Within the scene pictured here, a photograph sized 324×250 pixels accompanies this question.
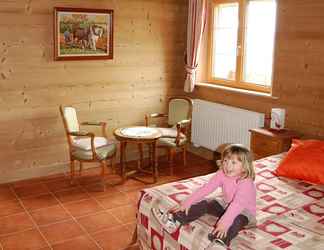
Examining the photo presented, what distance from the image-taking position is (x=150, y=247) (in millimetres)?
2996

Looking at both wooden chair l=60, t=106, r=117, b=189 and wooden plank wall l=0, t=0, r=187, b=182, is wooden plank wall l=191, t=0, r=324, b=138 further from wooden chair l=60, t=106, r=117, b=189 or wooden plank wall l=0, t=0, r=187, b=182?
wooden chair l=60, t=106, r=117, b=189

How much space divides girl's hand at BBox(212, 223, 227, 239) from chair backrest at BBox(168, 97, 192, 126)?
3.06 m

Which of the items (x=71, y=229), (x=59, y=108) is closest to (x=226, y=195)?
(x=71, y=229)

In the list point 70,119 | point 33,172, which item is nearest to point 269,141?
point 70,119

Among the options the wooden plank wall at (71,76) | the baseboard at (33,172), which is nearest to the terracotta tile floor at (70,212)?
the baseboard at (33,172)

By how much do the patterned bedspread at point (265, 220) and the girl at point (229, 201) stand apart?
53mm

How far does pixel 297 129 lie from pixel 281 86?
19.2 inches

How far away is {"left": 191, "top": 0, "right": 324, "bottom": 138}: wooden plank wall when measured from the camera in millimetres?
4109

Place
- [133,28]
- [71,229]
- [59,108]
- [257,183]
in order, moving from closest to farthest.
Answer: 1. [257,183]
2. [71,229]
3. [59,108]
4. [133,28]

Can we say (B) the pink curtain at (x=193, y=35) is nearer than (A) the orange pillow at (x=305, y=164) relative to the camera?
No

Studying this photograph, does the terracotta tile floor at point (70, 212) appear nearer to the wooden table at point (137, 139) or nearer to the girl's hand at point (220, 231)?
the wooden table at point (137, 139)

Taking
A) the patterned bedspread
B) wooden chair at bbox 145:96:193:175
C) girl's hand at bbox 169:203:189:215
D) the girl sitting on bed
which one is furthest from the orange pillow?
wooden chair at bbox 145:96:193:175

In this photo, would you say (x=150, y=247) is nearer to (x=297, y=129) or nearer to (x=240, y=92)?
(x=297, y=129)

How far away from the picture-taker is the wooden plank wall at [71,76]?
15.1 ft
